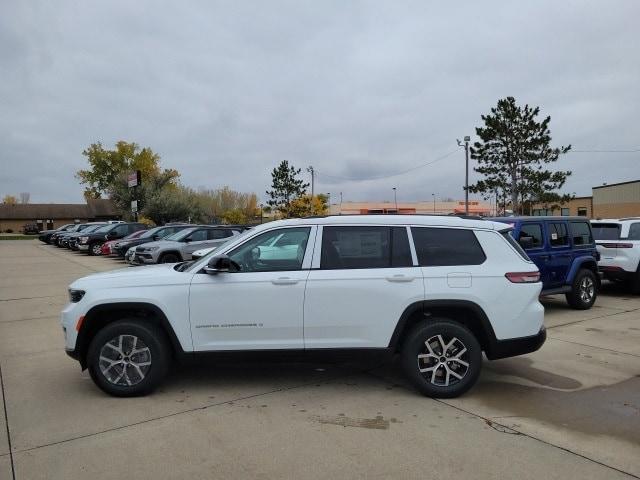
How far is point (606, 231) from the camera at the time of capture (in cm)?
1120

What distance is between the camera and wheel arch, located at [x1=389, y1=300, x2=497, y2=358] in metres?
4.65

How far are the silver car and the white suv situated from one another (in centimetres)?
1178

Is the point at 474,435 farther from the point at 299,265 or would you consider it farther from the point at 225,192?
the point at 225,192

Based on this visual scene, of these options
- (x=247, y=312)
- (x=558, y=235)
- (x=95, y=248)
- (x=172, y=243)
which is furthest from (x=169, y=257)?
(x=247, y=312)

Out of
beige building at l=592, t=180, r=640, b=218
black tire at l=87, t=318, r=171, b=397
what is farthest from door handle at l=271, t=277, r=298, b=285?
beige building at l=592, t=180, r=640, b=218

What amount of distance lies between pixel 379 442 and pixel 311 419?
68cm

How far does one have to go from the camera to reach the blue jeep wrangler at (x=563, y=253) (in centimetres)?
870

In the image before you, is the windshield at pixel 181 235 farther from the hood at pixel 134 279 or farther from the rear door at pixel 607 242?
the hood at pixel 134 279

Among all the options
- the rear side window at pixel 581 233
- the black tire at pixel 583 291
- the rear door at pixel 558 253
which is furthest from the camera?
the rear side window at pixel 581 233

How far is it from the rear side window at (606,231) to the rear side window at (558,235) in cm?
254

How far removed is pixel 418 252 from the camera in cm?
483

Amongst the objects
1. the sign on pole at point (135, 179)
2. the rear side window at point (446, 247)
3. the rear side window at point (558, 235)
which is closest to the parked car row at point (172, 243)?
the rear side window at point (558, 235)

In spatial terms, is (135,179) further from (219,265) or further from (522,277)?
(522,277)

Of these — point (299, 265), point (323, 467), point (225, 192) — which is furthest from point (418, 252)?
point (225, 192)
